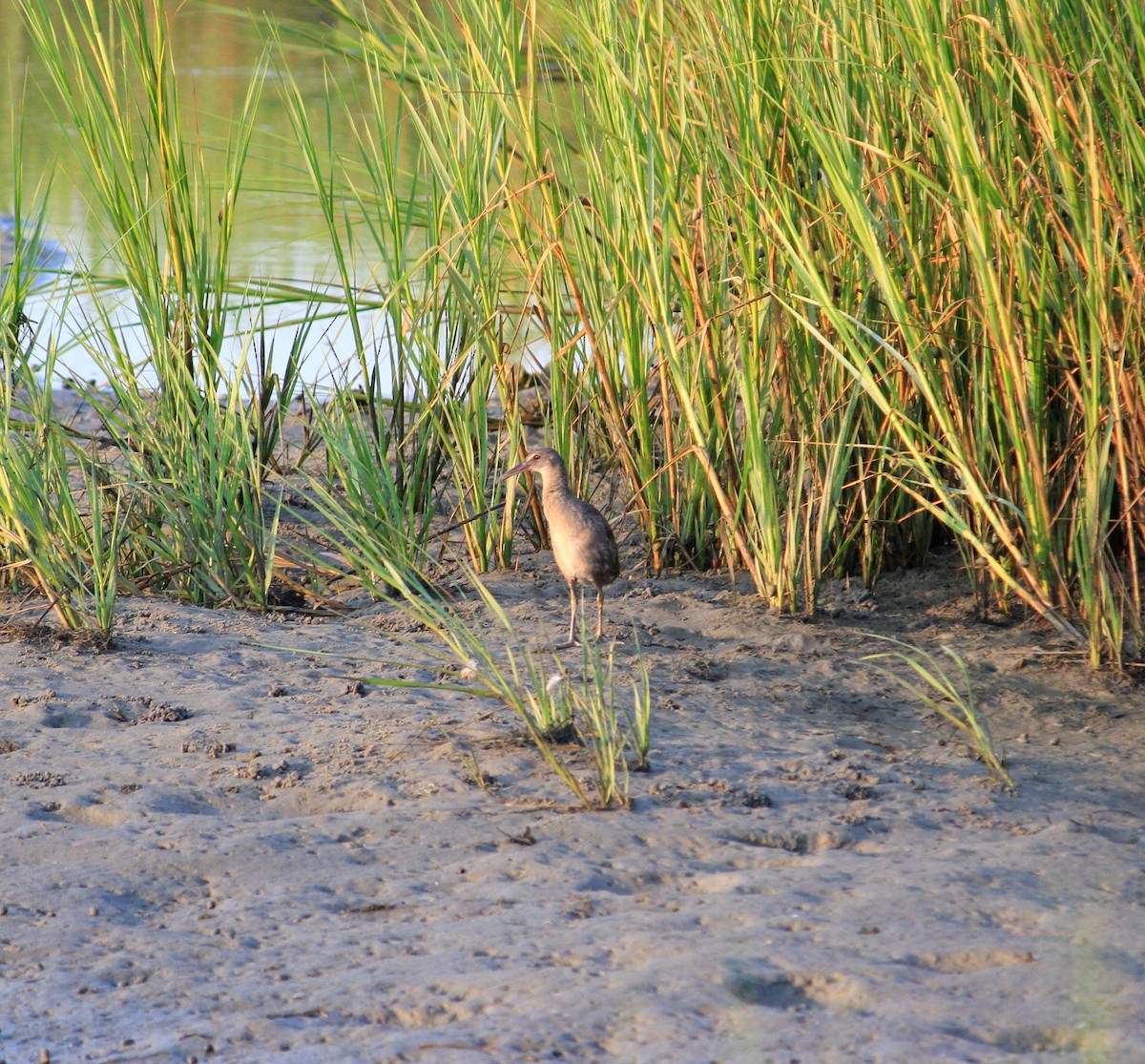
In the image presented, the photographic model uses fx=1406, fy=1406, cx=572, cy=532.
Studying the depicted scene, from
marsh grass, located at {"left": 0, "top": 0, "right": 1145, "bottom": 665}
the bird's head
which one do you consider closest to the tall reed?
marsh grass, located at {"left": 0, "top": 0, "right": 1145, "bottom": 665}

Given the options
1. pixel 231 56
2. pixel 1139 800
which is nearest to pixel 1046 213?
pixel 1139 800

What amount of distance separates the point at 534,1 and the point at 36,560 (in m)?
1.84

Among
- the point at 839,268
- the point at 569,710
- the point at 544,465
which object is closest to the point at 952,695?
the point at 569,710

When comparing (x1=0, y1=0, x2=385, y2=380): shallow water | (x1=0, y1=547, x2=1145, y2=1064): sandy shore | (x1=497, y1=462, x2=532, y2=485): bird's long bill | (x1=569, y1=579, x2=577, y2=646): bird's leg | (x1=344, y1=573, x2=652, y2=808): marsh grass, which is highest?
(x1=0, y1=0, x2=385, y2=380): shallow water

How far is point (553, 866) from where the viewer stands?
2.38 m

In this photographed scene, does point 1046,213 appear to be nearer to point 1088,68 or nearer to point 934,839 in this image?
point 1088,68

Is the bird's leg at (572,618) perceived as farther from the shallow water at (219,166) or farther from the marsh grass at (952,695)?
the shallow water at (219,166)

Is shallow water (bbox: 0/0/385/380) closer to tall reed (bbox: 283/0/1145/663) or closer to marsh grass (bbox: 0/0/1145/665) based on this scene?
marsh grass (bbox: 0/0/1145/665)

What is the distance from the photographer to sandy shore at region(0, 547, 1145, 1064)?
1.92 metres

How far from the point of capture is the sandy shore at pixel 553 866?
1.92m

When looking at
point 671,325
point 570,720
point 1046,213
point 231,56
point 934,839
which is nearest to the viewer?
point 934,839

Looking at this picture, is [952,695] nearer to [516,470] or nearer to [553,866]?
[553,866]

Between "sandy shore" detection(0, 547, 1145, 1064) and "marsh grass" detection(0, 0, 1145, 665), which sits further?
Result: "marsh grass" detection(0, 0, 1145, 665)

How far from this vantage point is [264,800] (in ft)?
8.75
